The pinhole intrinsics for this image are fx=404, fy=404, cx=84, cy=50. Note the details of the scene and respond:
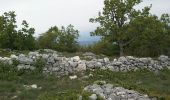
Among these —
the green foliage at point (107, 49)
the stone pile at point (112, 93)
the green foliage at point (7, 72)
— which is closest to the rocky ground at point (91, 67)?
the stone pile at point (112, 93)

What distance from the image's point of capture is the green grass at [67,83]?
2591cm

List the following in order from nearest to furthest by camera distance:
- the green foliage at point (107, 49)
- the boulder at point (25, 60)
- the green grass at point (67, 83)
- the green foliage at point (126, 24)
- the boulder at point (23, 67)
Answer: the green grass at point (67, 83)
the boulder at point (23, 67)
the boulder at point (25, 60)
the green foliage at point (126, 24)
the green foliage at point (107, 49)

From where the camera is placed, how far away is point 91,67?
35125 mm

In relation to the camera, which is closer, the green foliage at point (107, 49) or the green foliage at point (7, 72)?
the green foliage at point (7, 72)

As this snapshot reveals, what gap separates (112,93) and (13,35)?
32.4 meters

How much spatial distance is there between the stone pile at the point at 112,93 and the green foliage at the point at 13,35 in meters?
29.5

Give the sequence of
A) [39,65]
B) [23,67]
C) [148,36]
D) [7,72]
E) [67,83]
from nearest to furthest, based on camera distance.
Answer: [67,83] < [7,72] < [23,67] < [39,65] < [148,36]

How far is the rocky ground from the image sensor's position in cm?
2570

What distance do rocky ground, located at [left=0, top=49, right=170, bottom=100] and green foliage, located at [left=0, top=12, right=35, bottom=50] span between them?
19.7 meters

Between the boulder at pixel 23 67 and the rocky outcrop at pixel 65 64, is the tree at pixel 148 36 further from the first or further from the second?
the boulder at pixel 23 67

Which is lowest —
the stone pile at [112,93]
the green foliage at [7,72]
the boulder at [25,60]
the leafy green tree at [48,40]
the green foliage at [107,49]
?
the stone pile at [112,93]

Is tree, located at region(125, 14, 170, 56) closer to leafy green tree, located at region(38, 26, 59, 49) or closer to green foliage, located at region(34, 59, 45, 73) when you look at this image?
leafy green tree, located at region(38, 26, 59, 49)

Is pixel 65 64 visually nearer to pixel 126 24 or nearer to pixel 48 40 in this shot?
pixel 126 24

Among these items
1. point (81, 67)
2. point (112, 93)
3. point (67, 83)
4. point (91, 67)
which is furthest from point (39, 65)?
point (112, 93)
